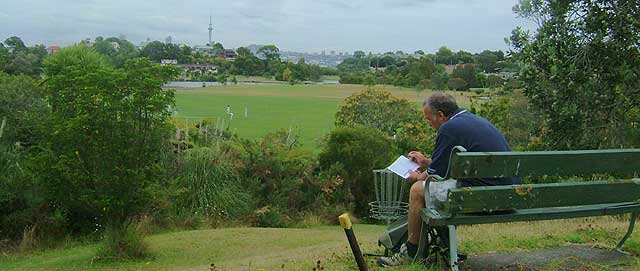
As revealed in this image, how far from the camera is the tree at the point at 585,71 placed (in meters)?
9.58

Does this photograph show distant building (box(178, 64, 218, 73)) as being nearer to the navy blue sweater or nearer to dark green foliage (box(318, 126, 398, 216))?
dark green foliage (box(318, 126, 398, 216))

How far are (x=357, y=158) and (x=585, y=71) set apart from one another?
6.67m

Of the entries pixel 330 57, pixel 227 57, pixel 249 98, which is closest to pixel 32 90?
pixel 249 98

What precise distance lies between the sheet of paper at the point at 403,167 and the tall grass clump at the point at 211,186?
Answer: 8091mm

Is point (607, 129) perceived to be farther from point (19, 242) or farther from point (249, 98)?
point (249, 98)

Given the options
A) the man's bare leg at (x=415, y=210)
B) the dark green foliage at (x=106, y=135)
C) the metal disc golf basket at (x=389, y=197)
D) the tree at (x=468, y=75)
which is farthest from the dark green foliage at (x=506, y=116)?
the tree at (x=468, y=75)

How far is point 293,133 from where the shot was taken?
1828 centimetres

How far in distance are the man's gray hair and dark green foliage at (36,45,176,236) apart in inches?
177

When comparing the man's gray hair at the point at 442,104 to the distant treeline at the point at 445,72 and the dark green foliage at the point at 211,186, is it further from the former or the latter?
the distant treeline at the point at 445,72

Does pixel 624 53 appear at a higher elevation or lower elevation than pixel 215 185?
higher

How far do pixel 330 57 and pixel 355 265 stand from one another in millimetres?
141167

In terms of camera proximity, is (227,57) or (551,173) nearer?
(551,173)

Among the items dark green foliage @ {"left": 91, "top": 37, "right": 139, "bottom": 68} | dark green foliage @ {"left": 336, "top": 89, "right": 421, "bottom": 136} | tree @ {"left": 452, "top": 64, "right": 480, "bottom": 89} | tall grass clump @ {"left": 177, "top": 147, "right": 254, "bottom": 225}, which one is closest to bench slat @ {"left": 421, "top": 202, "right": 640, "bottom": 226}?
dark green foliage @ {"left": 91, "top": 37, "right": 139, "bottom": 68}

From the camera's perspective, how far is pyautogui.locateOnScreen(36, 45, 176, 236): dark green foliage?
8719 mm
